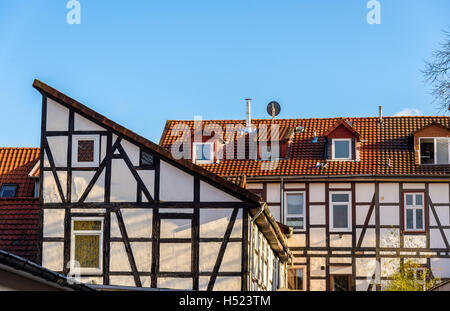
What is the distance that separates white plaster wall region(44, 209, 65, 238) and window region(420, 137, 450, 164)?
654 inches

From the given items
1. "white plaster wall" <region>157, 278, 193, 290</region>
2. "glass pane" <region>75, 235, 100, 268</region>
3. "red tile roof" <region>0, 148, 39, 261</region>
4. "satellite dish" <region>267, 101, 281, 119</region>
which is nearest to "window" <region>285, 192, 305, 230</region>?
"satellite dish" <region>267, 101, 281, 119</region>

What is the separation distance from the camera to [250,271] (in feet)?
67.0

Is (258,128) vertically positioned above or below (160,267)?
above

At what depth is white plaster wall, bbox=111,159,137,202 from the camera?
2103 cm

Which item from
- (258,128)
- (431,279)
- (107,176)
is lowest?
(431,279)

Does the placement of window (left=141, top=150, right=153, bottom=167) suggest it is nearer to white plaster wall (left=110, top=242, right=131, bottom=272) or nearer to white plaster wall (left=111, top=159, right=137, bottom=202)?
white plaster wall (left=111, top=159, right=137, bottom=202)

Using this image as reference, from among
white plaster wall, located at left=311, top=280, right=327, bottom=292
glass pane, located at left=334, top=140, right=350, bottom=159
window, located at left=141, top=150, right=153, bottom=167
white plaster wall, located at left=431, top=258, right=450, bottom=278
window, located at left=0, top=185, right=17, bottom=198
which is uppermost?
glass pane, located at left=334, top=140, right=350, bottom=159

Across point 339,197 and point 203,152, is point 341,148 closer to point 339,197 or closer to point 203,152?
point 339,197

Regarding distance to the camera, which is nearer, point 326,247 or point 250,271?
point 250,271

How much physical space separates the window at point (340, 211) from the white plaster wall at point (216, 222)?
505 inches

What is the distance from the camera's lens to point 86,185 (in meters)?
21.3
